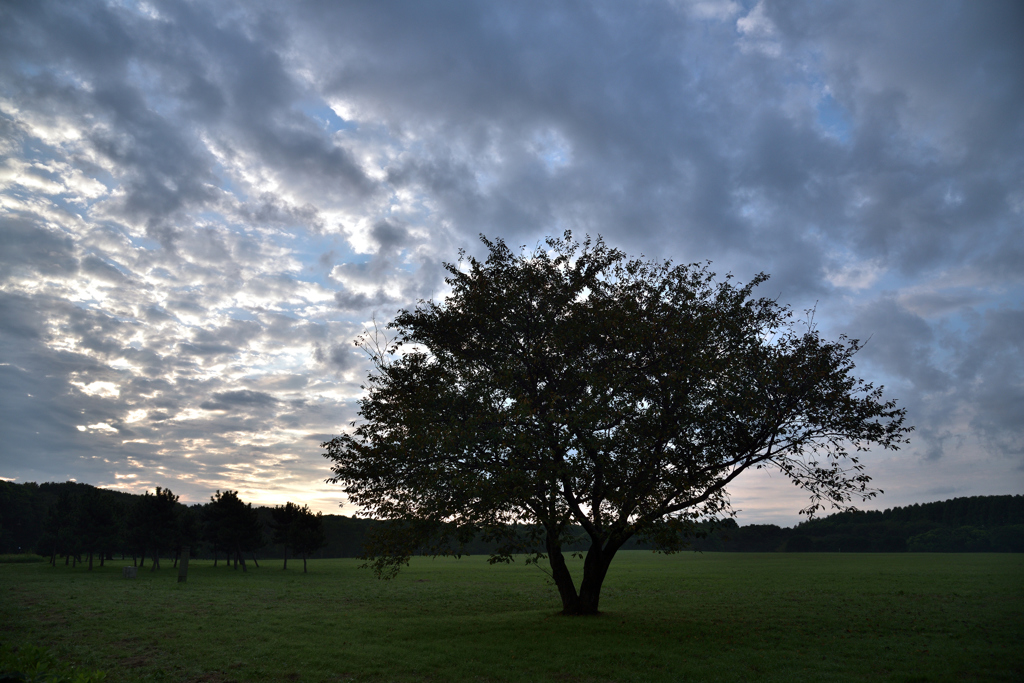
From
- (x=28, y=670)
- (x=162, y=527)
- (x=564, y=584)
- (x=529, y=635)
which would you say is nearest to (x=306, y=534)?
(x=162, y=527)

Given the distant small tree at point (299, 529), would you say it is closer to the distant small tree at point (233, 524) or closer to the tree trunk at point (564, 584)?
the distant small tree at point (233, 524)

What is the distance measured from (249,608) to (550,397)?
23.1m

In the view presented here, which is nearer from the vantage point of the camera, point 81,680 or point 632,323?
point 81,680

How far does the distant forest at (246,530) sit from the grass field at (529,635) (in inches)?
1231

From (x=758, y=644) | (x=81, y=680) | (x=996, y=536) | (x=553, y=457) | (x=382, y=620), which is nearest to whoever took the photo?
(x=81, y=680)

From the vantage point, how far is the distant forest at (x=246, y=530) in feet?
217

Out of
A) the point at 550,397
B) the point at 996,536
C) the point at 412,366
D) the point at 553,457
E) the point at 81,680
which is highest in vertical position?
the point at 412,366

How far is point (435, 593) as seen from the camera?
1626 inches

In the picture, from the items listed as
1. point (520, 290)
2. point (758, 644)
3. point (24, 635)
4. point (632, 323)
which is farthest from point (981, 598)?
point (24, 635)

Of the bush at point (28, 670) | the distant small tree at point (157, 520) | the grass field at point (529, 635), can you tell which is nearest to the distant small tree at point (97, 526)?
the distant small tree at point (157, 520)

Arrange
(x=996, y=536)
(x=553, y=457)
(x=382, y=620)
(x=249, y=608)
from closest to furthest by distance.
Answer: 1. (x=553, y=457)
2. (x=382, y=620)
3. (x=249, y=608)
4. (x=996, y=536)

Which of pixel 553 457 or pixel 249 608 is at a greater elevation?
pixel 553 457

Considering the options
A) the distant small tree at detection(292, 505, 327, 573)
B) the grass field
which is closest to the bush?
the grass field

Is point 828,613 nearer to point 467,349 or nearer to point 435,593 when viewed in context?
point 467,349
